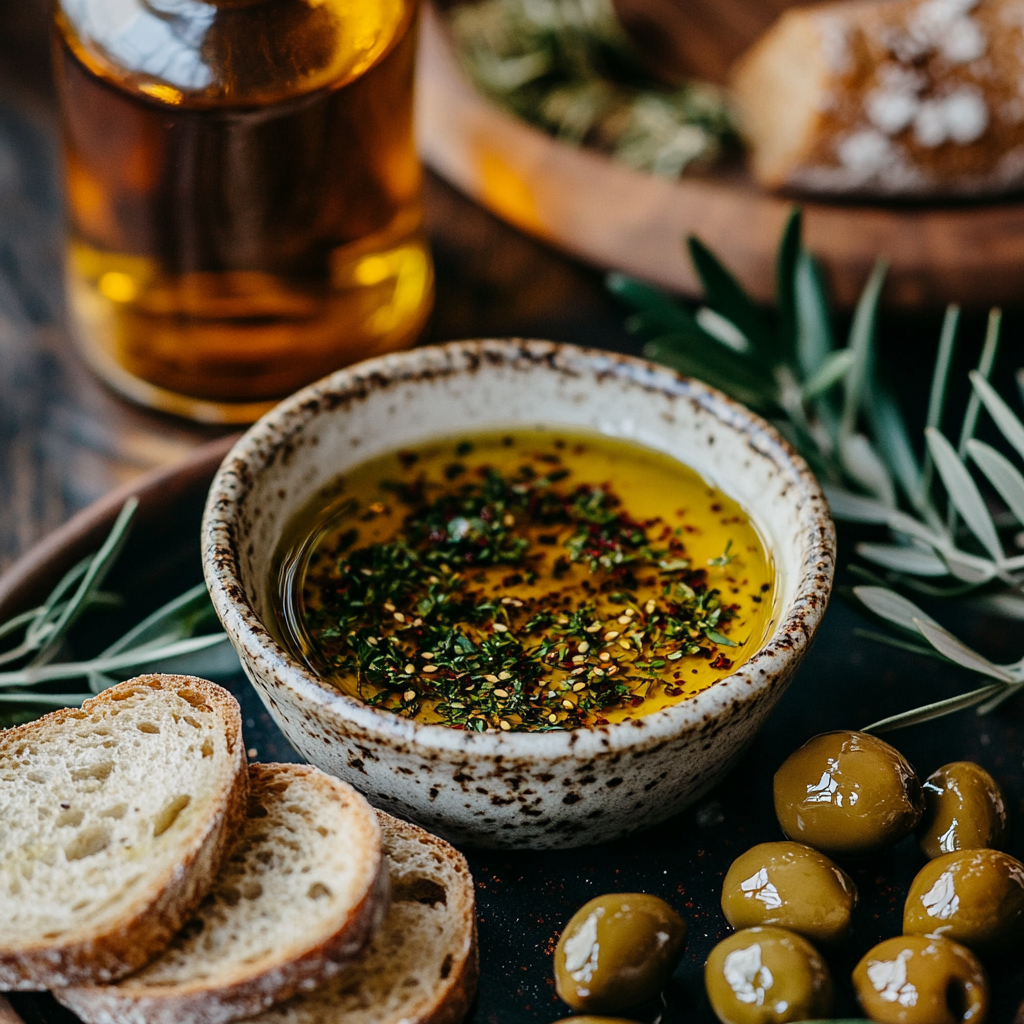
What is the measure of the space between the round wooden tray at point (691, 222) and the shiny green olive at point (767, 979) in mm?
1658

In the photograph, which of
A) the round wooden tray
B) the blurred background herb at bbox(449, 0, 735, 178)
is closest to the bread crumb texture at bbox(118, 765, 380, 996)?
the round wooden tray

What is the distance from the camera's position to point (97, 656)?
1.94m

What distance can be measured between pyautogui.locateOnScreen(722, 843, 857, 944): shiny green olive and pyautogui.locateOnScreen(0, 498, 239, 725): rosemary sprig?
2.72 ft

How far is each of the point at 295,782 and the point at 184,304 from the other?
1.14m

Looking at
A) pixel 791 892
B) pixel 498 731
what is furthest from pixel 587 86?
pixel 791 892

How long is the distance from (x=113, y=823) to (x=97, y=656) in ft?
1.60

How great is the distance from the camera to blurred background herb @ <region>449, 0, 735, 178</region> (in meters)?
3.03

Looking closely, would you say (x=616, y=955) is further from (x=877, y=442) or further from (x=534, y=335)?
(x=534, y=335)

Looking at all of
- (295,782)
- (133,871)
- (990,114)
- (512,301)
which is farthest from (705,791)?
(990,114)

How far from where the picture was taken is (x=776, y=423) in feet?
7.54

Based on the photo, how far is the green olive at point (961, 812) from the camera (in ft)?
5.25

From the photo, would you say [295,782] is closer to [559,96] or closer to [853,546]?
[853,546]

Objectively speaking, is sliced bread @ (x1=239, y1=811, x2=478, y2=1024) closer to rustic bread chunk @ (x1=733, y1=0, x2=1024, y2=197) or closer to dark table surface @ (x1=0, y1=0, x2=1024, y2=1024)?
dark table surface @ (x1=0, y1=0, x2=1024, y2=1024)

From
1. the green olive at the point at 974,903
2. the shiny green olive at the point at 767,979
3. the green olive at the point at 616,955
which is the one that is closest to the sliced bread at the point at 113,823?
the green olive at the point at 616,955
